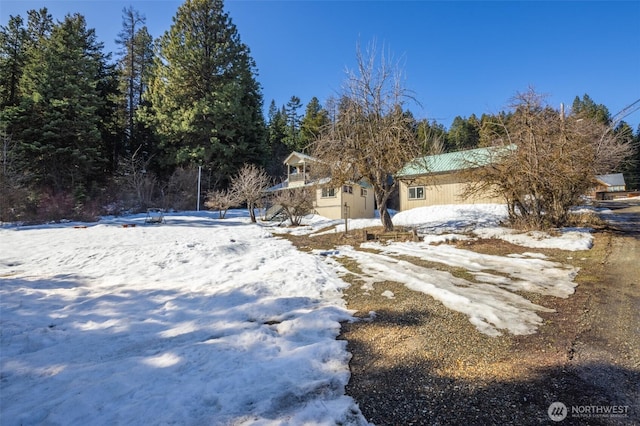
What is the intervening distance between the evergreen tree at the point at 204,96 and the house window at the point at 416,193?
53.1ft

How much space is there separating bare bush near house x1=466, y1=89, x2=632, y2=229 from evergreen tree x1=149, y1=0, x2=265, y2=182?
2285 centimetres

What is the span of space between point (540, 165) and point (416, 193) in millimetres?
11791

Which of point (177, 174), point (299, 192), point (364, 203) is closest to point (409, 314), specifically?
point (299, 192)

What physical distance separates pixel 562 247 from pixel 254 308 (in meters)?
9.17

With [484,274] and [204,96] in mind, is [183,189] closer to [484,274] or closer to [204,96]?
[204,96]

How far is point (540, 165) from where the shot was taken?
10.2 metres

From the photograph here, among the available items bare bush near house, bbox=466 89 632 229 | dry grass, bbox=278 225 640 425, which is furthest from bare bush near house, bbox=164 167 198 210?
dry grass, bbox=278 225 640 425

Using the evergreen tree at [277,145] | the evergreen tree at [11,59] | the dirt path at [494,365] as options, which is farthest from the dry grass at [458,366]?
the evergreen tree at [11,59]

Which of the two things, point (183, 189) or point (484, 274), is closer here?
point (484, 274)

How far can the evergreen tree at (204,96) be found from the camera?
89.4 feet

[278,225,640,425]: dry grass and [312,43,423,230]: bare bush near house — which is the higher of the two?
[312,43,423,230]: bare bush near house

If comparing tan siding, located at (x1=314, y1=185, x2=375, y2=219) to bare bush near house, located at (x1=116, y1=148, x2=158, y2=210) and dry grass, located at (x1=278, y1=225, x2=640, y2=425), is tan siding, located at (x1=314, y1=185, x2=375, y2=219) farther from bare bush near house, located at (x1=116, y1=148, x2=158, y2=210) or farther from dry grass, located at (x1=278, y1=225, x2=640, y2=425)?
dry grass, located at (x1=278, y1=225, x2=640, y2=425)

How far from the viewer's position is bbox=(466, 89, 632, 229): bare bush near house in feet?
32.8

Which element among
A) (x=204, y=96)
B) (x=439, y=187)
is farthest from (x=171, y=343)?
(x=204, y=96)
